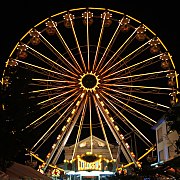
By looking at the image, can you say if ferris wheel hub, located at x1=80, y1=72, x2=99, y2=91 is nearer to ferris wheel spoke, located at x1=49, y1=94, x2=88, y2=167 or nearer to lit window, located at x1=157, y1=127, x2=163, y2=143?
ferris wheel spoke, located at x1=49, y1=94, x2=88, y2=167

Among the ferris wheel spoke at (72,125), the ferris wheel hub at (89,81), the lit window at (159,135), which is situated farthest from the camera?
the lit window at (159,135)

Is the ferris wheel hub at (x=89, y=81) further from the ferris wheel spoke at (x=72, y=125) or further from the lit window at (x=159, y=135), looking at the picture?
the lit window at (x=159, y=135)

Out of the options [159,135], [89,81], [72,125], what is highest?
[89,81]

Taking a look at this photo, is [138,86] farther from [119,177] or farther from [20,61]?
[20,61]

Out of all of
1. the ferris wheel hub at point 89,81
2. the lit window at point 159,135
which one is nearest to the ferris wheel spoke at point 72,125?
the ferris wheel hub at point 89,81

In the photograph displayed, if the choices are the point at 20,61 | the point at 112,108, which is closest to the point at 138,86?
the point at 112,108

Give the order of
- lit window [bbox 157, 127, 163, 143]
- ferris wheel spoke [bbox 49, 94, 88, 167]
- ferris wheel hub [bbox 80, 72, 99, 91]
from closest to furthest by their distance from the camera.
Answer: ferris wheel spoke [bbox 49, 94, 88, 167] → ferris wheel hub [bbox 80, 72, 99, 91] → lit window [bbox 157, 127, 163, 143]

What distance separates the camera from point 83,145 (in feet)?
153

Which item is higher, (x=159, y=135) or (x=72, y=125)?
(x=159, y=135)

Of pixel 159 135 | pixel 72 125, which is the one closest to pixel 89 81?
pixel 72 125

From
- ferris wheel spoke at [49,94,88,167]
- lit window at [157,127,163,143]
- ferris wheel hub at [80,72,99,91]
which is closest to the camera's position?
ferris wheel spoke at [49,94,88,167]

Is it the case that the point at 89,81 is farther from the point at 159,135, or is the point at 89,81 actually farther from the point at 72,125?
the point at 159,135

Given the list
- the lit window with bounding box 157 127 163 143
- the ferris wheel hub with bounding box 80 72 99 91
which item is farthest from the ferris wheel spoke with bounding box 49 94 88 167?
the lit window with bounding box 157 127 163 143

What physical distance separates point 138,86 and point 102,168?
10.5 meters
